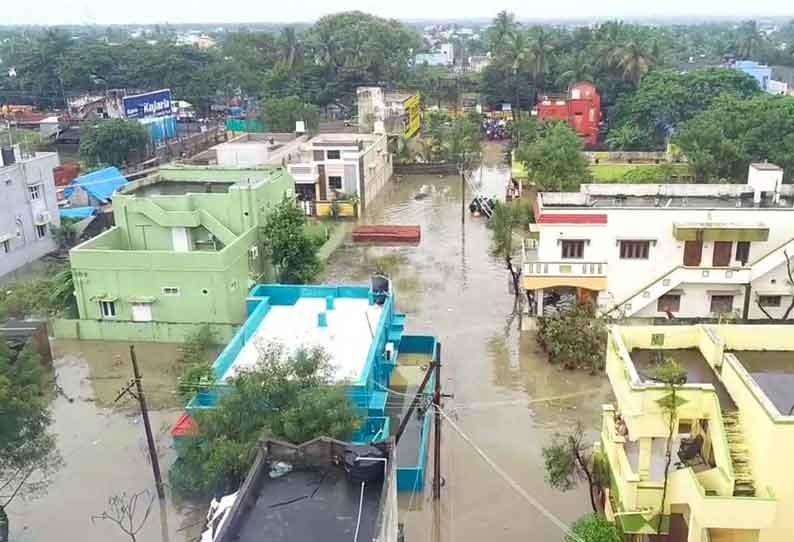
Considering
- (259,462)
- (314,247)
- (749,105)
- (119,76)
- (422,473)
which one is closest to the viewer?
(259,462)

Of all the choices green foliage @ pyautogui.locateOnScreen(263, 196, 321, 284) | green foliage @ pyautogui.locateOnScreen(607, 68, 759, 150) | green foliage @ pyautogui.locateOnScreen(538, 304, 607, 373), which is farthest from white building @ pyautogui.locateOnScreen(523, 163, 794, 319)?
green foliage @ pyautogui.locateOnScreen(607, 68, 759, 150)

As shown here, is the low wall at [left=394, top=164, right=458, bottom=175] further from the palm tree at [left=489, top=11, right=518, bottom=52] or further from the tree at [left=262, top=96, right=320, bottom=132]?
the palm tree at [left=489, top=11, right=518, bottom=52]

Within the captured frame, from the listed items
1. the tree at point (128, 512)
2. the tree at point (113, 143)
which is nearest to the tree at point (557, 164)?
the tree at point (128, 512)

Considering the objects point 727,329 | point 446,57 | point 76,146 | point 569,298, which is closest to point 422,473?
point 727,329

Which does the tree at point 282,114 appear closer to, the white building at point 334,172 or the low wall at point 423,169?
the low wall at point 423,169

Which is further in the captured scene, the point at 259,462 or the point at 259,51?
the point at 259,51

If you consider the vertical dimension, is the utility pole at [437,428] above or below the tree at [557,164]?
below

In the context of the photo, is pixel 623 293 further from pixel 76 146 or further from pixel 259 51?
pixel 259 51
